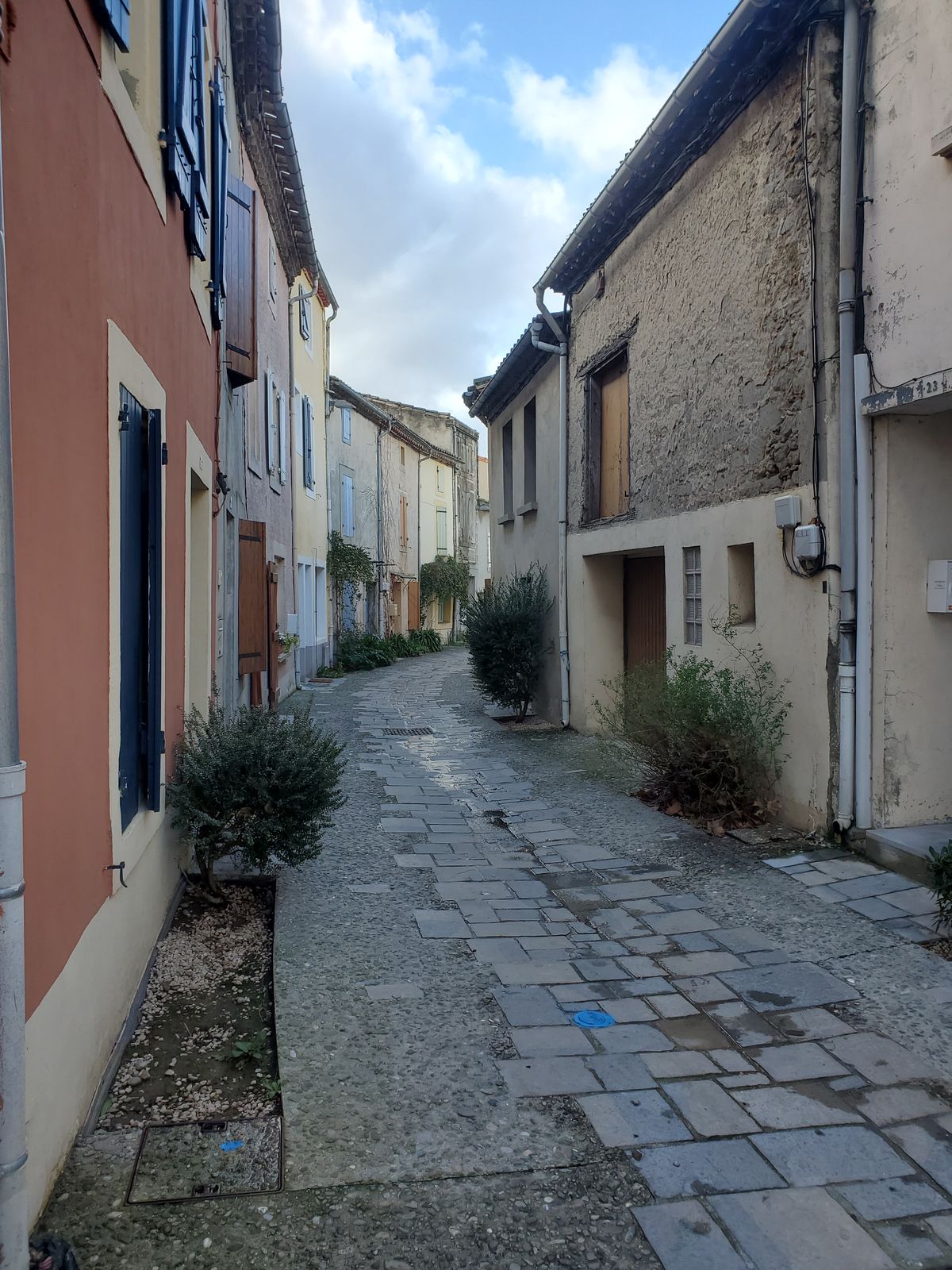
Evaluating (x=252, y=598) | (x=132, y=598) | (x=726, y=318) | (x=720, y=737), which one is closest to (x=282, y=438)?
(x=252, y=598)

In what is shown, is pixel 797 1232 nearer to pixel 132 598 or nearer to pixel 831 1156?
pixel 831 1156

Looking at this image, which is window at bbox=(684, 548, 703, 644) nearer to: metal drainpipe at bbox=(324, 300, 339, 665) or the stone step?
the stone step

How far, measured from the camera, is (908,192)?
4812 mm

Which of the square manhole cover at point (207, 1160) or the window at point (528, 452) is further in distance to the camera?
the window at point (528, 452)

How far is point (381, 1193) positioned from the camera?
2344 mm

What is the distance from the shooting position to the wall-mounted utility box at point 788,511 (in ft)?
18.4

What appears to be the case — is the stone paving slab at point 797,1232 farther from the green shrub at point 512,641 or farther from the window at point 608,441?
the green shrub at point 512,641

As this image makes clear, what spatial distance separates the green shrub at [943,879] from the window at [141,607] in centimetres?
332

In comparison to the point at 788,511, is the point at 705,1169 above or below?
below

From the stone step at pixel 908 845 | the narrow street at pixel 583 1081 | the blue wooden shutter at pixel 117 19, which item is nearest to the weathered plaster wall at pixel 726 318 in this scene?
the stone step at pixel 908 845

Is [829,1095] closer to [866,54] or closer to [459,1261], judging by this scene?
[459,1261]

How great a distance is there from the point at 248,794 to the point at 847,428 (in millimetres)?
3861

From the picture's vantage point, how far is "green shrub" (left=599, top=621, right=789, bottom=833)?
6.05 m

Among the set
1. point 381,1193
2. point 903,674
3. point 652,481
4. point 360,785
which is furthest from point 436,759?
point 381,1193
